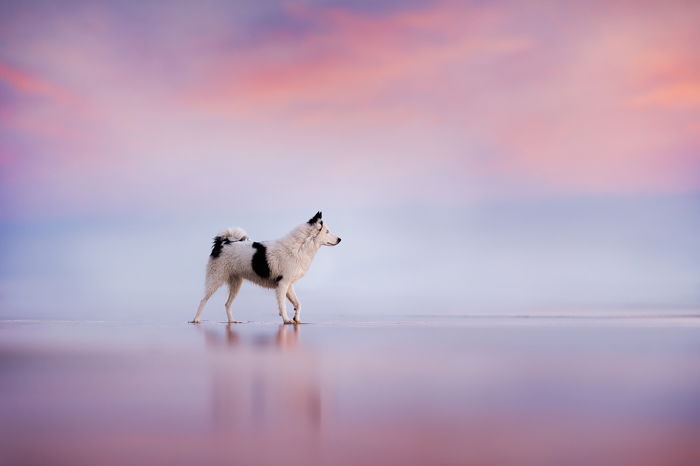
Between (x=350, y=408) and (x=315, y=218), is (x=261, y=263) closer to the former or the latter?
(x=315, y=218)


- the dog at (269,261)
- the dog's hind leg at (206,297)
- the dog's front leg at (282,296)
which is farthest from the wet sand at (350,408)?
the dog's hind leg at (206,297)

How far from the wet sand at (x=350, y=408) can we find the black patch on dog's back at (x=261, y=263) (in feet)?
14.5

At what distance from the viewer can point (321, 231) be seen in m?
8.84

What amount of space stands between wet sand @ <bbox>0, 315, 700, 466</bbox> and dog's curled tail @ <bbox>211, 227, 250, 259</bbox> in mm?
4929

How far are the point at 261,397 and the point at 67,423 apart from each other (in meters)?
0.69

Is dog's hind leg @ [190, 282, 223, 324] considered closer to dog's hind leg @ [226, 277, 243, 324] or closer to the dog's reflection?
dog's hind leg @ [226, 277, 243, 324]

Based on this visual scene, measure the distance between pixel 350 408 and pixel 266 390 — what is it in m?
0.51

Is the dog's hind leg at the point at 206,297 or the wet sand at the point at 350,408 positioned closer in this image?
the wet sand at the point at 350,408

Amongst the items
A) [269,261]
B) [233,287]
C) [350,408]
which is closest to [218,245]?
[233,287]

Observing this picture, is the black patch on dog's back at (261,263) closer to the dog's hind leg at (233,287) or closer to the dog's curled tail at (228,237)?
the dog's hind leg at (233,287)

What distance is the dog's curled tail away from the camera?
9.12 m

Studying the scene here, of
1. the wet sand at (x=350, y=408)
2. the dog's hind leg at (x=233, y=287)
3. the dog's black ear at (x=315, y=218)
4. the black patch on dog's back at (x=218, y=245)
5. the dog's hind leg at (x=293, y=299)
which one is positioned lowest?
the wet sand at (x=350, y=408)

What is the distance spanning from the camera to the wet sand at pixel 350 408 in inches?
63.3

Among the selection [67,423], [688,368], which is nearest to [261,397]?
[67,423]
